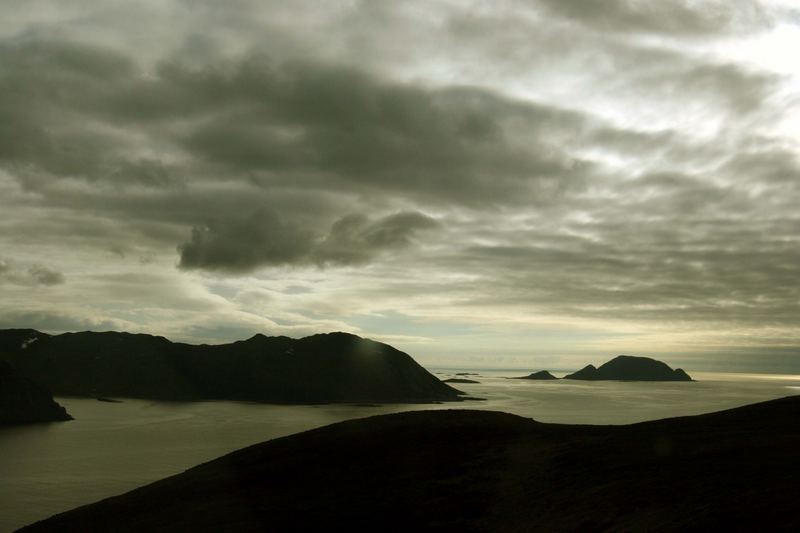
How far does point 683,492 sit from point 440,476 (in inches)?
739

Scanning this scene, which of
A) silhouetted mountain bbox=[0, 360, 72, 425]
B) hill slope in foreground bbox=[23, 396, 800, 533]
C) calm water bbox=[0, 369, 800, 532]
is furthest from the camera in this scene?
silhouetted mountain bbox=[0, 360, 72, 425]

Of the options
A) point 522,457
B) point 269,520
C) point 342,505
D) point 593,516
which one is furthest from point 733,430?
point 269,520

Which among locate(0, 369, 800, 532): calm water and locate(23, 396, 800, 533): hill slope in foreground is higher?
locate(23, 396, 800, 533): hill slope in foreground

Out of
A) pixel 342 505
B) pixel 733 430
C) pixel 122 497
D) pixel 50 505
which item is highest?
pixel 733 430

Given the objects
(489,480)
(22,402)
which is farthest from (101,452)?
(489,480)

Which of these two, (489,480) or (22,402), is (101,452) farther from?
(489,480)

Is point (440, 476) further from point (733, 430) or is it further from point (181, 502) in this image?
point (181, 502)

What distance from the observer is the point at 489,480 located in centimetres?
3703

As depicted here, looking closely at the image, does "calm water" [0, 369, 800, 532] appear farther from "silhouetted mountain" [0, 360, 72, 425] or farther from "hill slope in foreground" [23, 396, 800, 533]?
"hill slope in foreground" [23, 396, 800, 533]

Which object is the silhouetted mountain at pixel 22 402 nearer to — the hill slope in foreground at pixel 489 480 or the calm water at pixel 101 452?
the calm water at pixel 101 452

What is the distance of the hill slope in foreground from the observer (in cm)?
2467

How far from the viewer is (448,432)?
5084 centimetres

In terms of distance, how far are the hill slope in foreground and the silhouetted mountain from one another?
155872 mm

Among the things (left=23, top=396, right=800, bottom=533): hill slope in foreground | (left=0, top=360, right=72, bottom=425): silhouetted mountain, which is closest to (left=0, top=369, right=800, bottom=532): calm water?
(left=0, top=360, right=72, bottom=425): silhouetted mountain
